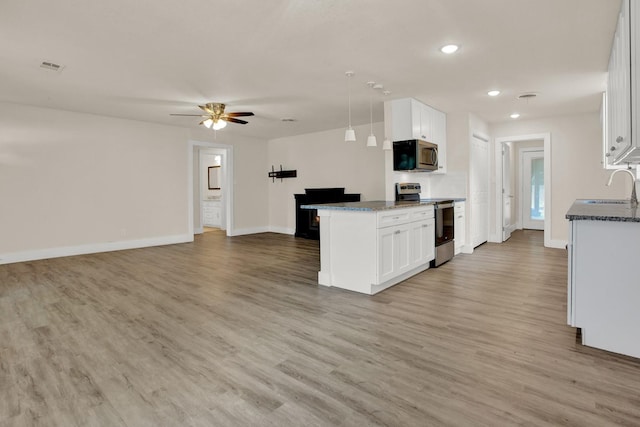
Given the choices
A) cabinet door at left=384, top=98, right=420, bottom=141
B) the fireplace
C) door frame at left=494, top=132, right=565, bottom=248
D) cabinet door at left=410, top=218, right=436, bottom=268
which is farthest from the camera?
the fireplace

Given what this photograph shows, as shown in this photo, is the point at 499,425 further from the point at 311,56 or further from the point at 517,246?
the point at 517,246

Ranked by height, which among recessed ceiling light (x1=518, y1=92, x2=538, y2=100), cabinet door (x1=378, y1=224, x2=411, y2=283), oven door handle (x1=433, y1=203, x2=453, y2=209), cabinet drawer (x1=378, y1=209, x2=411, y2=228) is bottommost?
cabinet door (x1=378, y1=224, x2=411, y2=283)

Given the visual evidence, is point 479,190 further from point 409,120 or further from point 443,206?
point 409,120

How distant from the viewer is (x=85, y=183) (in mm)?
5902

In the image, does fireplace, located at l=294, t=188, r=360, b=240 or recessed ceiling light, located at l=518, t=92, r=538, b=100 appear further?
fireplace, located at l=294, t=188, r=360, b=240

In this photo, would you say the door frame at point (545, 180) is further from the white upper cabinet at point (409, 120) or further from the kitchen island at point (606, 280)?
the kitchen island at point (606, 280)

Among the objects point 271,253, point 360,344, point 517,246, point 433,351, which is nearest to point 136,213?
point 271,253

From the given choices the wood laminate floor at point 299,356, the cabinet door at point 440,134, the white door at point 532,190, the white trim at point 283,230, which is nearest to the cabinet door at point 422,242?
the wood laminate floor at point 299,356

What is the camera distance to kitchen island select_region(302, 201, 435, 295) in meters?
3.49

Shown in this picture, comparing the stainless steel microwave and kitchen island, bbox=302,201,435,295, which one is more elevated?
the stainless steel microwave

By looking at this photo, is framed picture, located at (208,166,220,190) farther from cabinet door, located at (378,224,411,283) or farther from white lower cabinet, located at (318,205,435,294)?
cabinet door, located at (378,224,411,283)

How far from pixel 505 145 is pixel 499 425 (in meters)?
6.82

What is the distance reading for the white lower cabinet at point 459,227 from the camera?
545cm

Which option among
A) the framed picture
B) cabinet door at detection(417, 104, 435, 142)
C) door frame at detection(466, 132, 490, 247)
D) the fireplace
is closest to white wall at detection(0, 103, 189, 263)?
the fireplace
